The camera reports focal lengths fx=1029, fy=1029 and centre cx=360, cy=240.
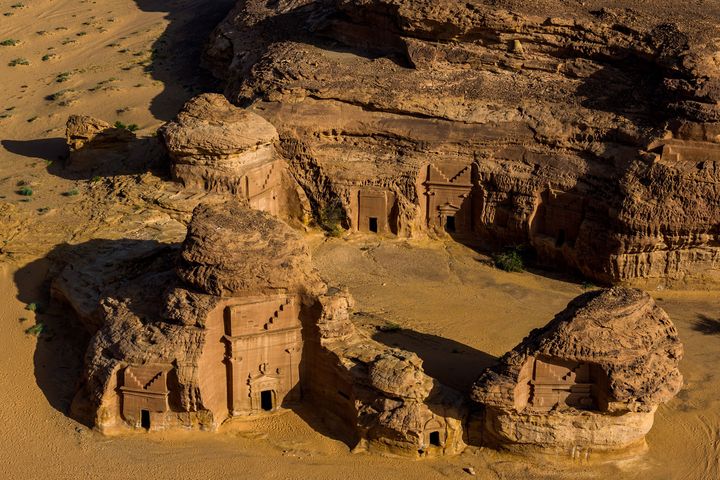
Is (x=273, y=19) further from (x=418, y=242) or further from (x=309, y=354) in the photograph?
(x=309, y=354)

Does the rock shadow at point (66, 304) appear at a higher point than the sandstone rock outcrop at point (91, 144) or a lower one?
lower

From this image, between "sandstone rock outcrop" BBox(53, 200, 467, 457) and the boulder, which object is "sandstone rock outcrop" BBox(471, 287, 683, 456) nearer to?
"sandstone rock outcrop" BBox(53, 200, 467, 457)

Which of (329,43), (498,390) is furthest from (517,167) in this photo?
(498,390)

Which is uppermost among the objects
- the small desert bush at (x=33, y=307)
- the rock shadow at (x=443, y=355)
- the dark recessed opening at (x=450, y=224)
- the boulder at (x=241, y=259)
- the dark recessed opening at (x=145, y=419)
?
the boulder at (x=241, y=259)

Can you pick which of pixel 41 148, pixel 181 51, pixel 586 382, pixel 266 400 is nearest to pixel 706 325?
pixel 586 382

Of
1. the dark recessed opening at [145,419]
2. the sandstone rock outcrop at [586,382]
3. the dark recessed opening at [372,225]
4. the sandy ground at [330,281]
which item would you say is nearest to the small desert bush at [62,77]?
the sandy ground at [330,281]

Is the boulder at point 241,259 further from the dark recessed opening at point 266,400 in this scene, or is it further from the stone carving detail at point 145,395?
the dark recessed opening at point 266,400
